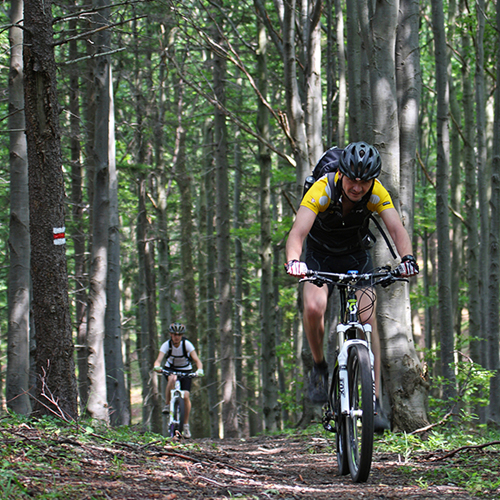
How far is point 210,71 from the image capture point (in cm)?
1803

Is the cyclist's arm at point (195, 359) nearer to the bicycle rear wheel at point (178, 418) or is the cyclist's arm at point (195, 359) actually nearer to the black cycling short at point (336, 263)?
the bicycle rear wheel at point (178, 418)

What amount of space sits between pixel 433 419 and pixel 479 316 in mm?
7707

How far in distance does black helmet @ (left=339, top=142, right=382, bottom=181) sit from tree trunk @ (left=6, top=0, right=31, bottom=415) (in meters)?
6.70

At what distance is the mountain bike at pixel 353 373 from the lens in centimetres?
436

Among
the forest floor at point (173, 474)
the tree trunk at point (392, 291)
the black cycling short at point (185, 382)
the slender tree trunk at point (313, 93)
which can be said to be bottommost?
Answer: the black cycling short at point (185, 382)

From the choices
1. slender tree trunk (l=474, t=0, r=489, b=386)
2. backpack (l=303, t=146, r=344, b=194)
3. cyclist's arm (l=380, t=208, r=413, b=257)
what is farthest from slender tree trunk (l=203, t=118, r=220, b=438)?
cyclist's arm (l=380, t=208, r=413, b=257)

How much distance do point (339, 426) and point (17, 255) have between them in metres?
6.72

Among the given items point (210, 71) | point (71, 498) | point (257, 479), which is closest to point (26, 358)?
point (257, 479)

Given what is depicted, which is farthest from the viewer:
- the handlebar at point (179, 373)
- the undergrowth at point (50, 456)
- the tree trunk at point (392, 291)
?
the handlebar at point (179, 373)

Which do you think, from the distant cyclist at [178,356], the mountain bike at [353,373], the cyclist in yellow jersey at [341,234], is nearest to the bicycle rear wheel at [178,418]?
the distant cyclist at [178,356]

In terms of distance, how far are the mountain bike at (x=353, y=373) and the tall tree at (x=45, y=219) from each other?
117 inches

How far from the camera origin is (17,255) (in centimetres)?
963

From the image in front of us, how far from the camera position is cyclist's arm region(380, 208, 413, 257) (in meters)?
5.05

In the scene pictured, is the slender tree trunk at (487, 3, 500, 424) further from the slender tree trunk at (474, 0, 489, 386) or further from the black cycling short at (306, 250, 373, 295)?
the black cycling short at (306, 250, 373, 295)
